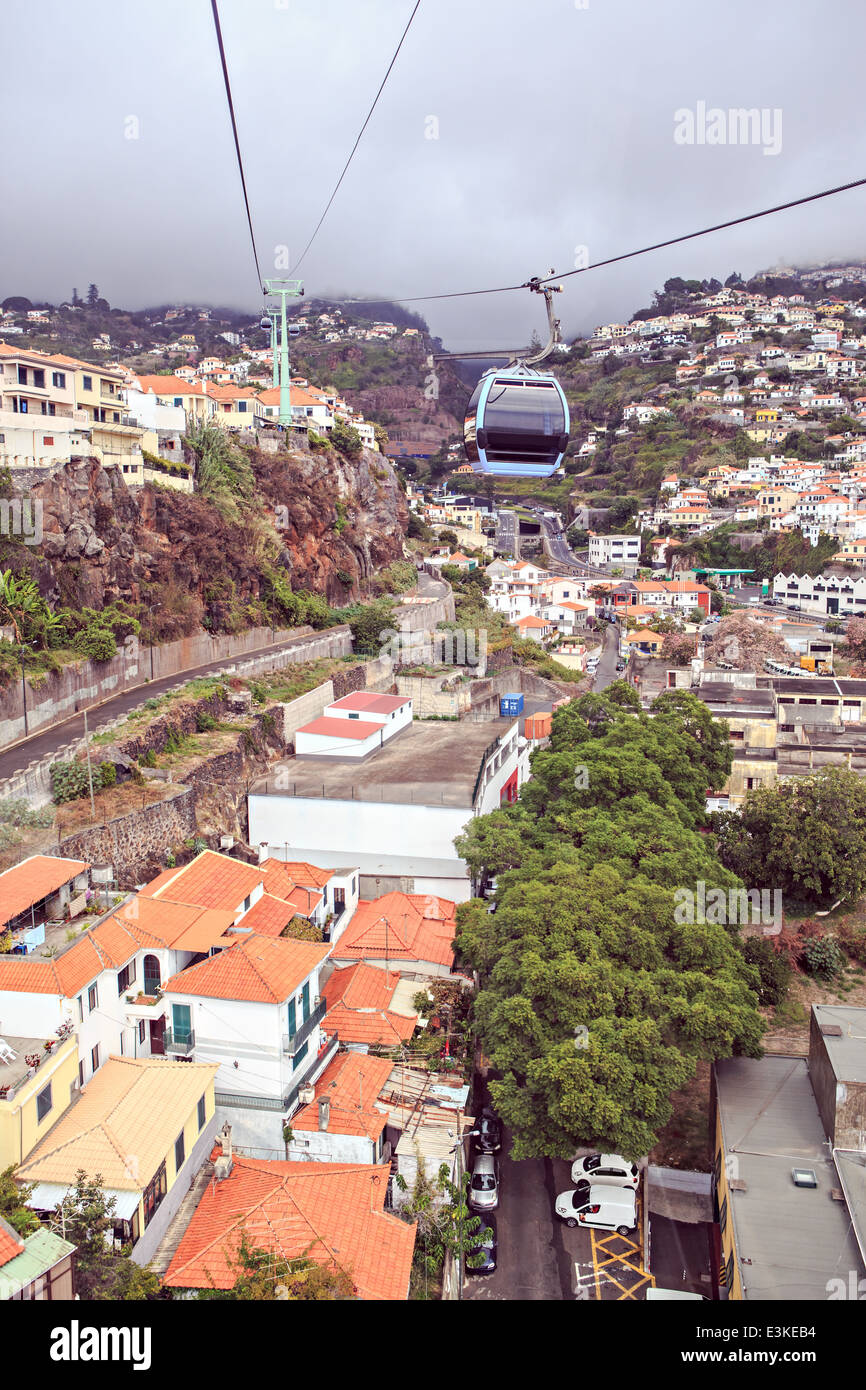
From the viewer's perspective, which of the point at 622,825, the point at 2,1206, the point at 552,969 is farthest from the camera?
the point at 622,825

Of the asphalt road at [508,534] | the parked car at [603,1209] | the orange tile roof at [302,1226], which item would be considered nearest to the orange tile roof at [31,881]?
the orange tile roof at [302,1226]

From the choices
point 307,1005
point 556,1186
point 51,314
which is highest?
point 51,314

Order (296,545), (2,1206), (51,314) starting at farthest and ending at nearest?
(51,314) < (296,545) < (2,1206)

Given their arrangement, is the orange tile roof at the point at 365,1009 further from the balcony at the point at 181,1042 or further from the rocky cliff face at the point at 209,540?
the rocky cliff face at the point at 209,540

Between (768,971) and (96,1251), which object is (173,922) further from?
(768,971)

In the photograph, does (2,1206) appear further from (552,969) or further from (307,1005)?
(552,969)

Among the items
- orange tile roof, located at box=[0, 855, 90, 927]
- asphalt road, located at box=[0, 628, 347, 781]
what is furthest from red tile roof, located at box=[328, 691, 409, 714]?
orange tile roof, located at box=[0, 855, 90, 927]
